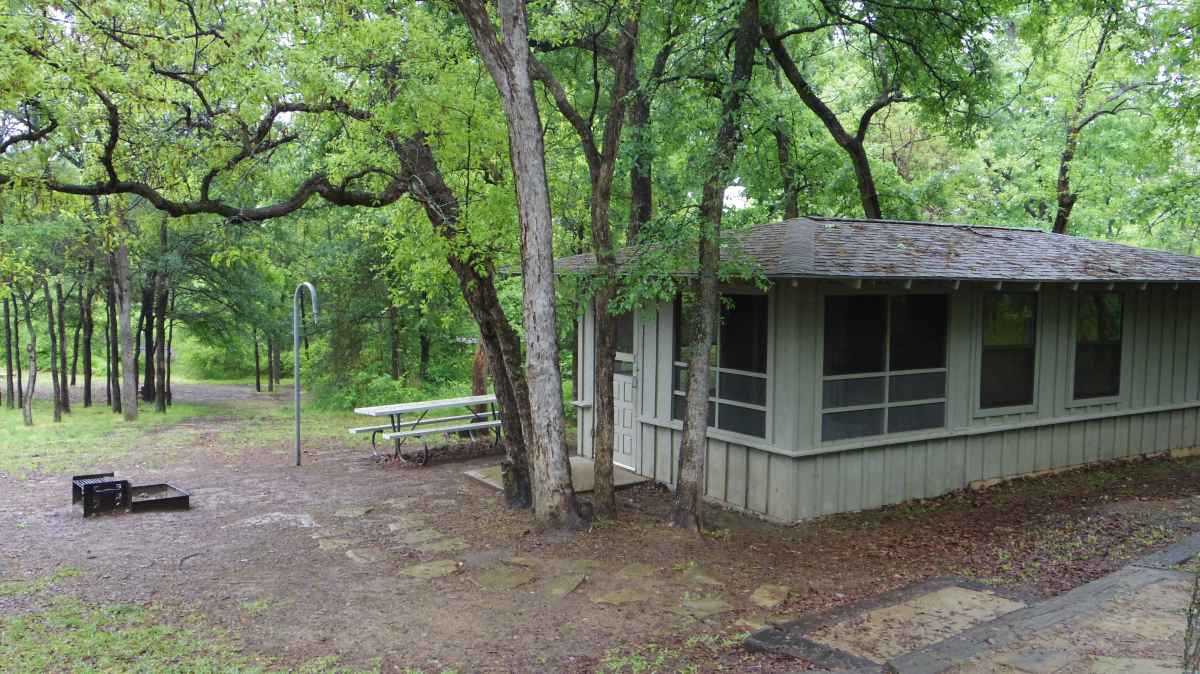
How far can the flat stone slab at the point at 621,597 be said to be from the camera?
605cm

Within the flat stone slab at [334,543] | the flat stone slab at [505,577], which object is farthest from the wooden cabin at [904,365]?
the flat stone slab at [334,543]

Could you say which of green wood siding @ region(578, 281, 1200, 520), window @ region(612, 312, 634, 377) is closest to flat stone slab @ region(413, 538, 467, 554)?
green wood siding @ region(578, 281, 1200, 520)

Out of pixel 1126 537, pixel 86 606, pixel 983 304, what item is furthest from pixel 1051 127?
pixel 86 606

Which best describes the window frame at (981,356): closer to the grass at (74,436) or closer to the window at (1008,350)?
the window at (1008,350)

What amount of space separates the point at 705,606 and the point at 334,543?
3788 mm

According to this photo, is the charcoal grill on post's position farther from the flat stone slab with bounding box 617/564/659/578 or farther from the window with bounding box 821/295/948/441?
the window with bounding box 821/295/948/441

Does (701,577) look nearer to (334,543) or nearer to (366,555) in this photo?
(366,555)

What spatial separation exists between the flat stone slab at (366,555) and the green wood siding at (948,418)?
3.74 metres

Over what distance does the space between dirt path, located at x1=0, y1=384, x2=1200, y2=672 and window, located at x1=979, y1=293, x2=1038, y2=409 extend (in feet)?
3.76

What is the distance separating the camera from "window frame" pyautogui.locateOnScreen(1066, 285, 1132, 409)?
10500 mm

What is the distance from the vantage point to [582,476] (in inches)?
401

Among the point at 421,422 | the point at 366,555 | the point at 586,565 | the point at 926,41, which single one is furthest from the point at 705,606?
the point at 926,41

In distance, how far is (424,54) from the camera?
334 inches

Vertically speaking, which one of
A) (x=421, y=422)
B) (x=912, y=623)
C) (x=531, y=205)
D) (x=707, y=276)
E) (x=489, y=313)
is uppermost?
(x=531, y=205)
